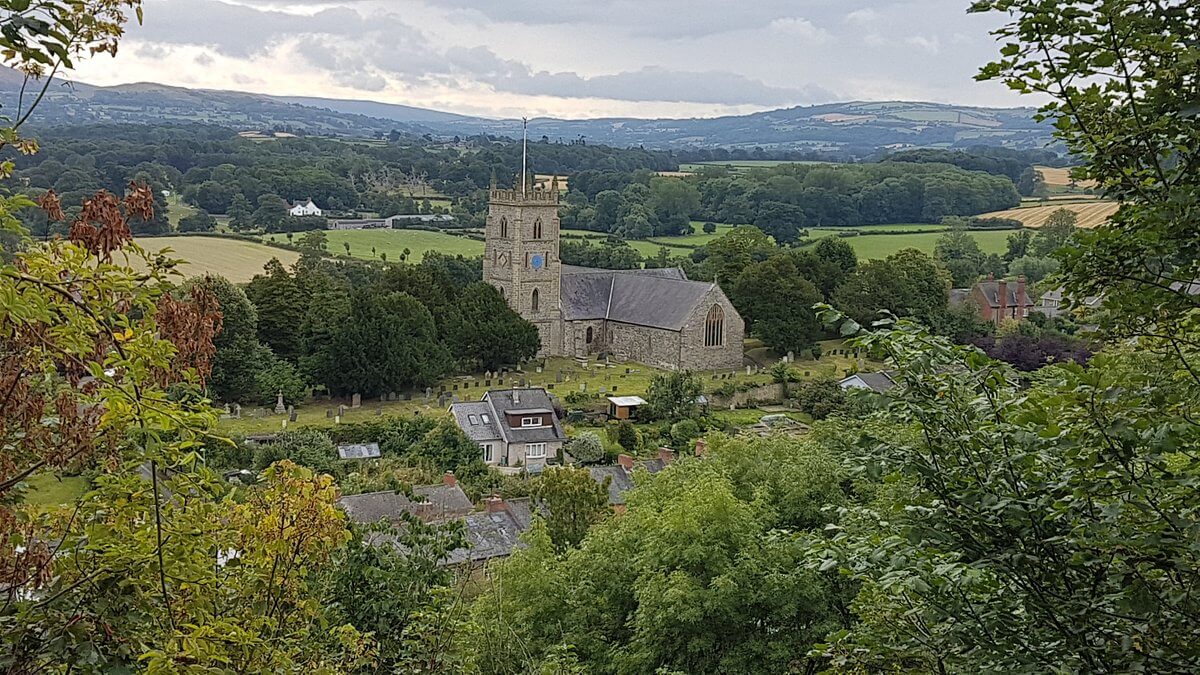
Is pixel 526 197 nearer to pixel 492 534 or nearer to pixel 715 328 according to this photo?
pixel 715 328

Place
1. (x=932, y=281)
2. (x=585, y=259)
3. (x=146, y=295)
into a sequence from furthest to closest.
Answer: (x=585, y=259) < (x=932, y=281) < (x=146, y=295)

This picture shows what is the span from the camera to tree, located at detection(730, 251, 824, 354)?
49156 mm

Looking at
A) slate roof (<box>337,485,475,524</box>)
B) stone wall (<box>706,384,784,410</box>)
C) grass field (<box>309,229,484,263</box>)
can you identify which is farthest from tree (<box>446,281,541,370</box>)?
grass field (<box>309,229,484,263</box>)

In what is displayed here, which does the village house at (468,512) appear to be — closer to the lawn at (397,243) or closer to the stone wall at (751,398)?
the stone wall at (751,398)

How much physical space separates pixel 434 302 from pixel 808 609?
34.1m

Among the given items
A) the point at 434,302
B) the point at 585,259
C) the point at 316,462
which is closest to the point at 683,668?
the point at 316,462

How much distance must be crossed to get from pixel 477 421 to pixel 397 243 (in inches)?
1616

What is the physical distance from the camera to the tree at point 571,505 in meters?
20.5

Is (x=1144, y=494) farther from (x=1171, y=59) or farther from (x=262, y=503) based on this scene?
(x=262, y=503)

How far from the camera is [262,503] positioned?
5.97 meters

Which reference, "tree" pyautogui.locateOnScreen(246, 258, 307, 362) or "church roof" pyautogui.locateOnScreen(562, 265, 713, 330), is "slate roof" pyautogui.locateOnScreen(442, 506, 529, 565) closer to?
"tree" pyautogui.locateOnScreen(246, 258, 307, 362)

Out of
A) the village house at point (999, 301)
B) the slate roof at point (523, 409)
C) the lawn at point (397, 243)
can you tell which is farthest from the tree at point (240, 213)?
the village house at point (999, 301)

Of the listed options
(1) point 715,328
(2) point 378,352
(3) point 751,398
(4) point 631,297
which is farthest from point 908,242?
(2) point 378,352

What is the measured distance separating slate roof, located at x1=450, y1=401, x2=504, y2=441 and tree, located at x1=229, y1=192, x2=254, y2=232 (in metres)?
44.0
